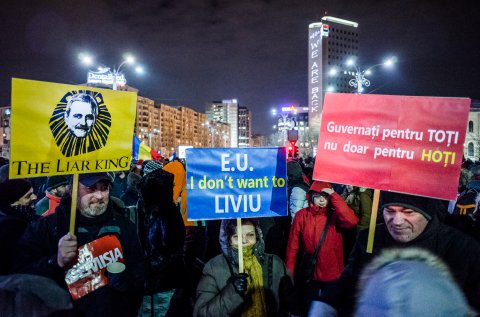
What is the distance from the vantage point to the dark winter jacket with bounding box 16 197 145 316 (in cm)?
292

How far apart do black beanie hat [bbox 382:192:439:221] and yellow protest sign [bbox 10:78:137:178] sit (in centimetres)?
261

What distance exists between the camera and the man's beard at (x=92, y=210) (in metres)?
3.25

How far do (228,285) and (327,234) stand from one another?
76.7 inches

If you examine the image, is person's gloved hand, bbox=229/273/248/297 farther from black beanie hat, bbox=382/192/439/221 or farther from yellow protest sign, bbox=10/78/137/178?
yellow protest sign, bbox=10/78/137/178

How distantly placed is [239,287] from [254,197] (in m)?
A: 0.94

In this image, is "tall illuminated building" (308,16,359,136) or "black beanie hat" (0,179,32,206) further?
"tall illuminated building" (308,16,359,136)

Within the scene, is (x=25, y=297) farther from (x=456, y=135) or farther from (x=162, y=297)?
(x=162, y=297)

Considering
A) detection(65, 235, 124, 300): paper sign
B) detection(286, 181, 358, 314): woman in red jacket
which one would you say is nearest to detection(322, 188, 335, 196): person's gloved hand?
detection(286, 181, 358, 314): woman in red jacket

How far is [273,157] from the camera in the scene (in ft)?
11.4

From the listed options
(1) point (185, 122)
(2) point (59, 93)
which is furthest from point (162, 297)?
(1) point (185, 122)

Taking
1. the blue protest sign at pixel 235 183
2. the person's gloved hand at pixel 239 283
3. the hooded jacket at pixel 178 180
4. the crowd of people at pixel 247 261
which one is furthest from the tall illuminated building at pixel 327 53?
the person's gloved hand at pixel 239 283

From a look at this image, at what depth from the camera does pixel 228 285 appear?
2.72 m

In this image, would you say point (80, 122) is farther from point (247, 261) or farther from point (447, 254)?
point (447, 254)

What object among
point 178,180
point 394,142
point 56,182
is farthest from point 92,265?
point 178,180
